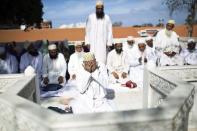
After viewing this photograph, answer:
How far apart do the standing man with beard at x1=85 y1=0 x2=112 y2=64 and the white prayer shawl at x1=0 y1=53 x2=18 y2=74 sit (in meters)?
1.78

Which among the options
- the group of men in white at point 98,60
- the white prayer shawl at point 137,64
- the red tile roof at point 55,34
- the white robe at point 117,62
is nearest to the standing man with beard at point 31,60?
the group of men in white at point 98,60

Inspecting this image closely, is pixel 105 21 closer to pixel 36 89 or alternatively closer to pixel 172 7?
pixel 36 89

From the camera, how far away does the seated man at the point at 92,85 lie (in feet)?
15.1

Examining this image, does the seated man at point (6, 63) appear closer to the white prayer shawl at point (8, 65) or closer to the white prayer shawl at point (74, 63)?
the white prayer shawl at point (8, 65)

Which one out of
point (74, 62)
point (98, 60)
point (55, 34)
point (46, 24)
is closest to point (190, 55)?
point (98, 60)

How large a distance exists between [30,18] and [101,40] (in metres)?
13.9

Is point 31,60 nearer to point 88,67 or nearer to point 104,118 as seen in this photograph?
point 88,67

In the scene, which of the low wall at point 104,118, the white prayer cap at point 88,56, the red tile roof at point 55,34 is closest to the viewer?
the low wall at point 104,118

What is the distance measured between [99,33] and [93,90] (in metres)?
2.91

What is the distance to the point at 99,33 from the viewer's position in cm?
741

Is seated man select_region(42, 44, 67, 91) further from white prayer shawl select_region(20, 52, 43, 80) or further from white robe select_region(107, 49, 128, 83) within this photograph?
white robe select_region(107, 49, 128, 83)

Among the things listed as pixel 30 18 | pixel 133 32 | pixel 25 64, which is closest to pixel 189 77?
Answer: pixel 25 64

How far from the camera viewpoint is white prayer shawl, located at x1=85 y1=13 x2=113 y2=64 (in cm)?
733

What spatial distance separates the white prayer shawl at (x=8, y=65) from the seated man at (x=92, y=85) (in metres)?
2.81
